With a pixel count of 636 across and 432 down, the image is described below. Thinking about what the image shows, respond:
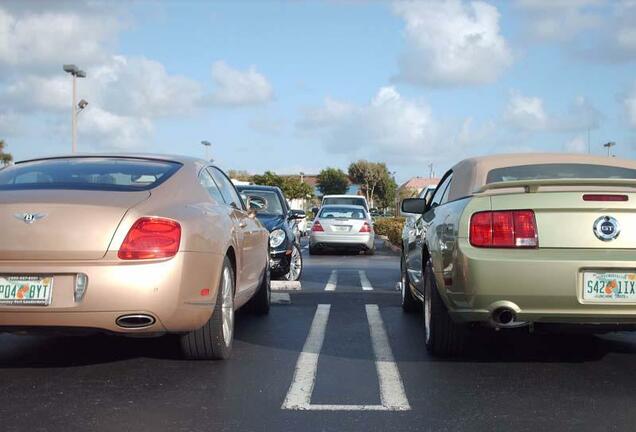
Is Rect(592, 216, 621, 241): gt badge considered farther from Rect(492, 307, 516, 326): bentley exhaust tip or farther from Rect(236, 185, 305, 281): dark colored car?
Rect(236, 185, 305, 281): dark colored car

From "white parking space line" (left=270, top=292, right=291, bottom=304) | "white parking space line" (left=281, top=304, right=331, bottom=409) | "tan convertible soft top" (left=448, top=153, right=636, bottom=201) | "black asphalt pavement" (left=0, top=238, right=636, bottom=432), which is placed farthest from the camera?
"white parking space line" (left=270, top=292, right=291, bottom=304)

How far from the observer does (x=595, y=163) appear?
5.89m

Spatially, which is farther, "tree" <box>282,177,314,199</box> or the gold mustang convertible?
"tree" <box>282,177,314,199</box>

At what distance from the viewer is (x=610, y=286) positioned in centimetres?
455

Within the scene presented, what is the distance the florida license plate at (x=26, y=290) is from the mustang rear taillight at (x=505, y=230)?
8.56 feet

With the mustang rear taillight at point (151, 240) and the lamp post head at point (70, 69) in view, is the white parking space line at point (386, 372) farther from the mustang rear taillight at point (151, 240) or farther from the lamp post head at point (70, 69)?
the lamp post head at point (70, 69)

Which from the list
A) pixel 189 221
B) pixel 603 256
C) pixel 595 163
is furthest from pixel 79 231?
pixel 595 163

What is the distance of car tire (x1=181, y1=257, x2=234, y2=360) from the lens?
522 cm

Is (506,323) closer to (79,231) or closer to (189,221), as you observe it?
(189,221)

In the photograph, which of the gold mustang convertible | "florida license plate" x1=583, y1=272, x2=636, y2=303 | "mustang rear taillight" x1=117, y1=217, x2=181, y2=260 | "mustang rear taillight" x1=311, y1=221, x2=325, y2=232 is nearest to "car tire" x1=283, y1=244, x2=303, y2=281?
the gold mustang convertible

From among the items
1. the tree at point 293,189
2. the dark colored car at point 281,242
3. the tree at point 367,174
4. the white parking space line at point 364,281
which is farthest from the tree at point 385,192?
the dark colored car at point 281,242

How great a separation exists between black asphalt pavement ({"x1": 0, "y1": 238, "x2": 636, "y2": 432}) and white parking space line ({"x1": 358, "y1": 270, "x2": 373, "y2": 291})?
3.52 meters

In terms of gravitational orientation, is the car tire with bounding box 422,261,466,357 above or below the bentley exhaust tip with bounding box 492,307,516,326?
below

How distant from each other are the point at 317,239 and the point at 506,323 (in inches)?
582
